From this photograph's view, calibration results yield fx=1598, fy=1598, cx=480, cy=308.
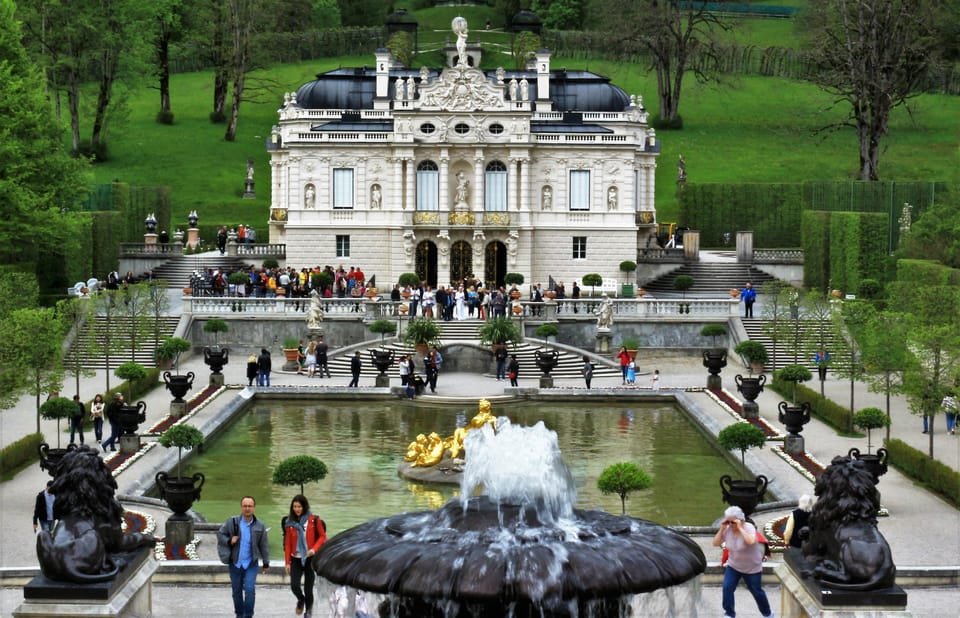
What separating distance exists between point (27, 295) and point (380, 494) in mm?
19736

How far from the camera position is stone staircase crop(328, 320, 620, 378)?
177 ft

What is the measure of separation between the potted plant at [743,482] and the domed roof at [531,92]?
42384 millimetres

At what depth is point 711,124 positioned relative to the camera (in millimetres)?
106812

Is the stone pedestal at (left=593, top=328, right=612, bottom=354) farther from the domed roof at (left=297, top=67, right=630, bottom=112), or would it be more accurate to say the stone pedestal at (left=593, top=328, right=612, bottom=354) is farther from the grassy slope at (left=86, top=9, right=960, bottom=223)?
the grassy slope at (left=86, top=9, right=960, bottom=223)

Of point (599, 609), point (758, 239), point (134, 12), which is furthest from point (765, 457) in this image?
point (134, 12)

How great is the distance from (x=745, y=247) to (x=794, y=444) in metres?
35.5

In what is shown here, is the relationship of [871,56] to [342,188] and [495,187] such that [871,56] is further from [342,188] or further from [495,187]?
[342,188]

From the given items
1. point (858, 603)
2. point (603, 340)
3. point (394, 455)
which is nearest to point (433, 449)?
point (394, 455)

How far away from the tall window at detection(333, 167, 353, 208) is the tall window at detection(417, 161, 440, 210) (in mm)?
2975

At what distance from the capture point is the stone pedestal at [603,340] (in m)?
57.9

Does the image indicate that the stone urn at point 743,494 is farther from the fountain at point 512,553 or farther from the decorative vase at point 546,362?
the decorative vase at point 546,362

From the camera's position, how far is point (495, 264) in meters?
69.6

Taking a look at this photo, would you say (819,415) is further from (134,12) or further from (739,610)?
(134,12)

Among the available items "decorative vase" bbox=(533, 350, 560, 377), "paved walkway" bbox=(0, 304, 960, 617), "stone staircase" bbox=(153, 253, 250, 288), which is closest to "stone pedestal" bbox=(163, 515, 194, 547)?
"paved walkway" bbox=(0, 304, 960, 617)
